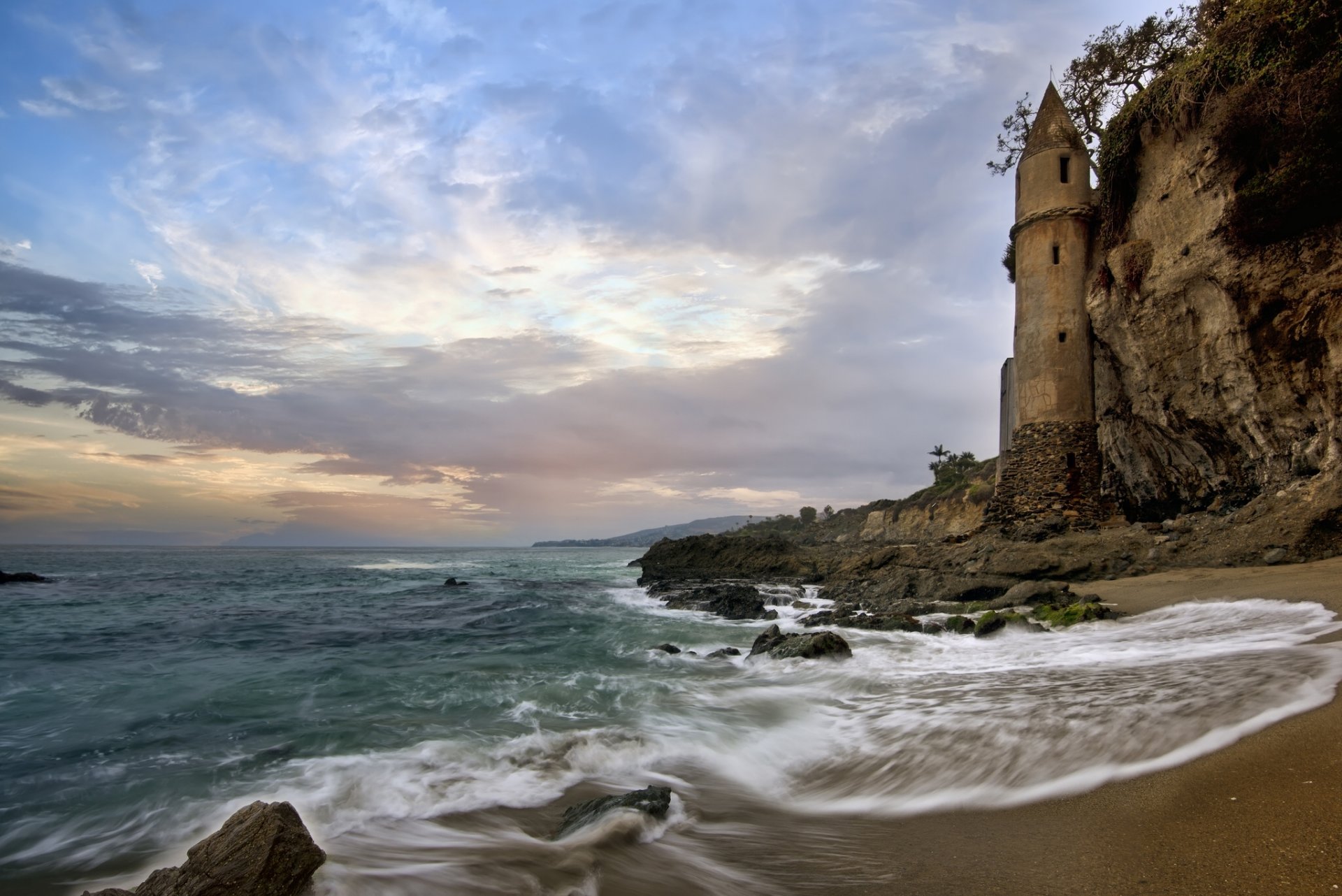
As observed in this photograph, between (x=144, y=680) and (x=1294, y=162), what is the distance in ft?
66.3

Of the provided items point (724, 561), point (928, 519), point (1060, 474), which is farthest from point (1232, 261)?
point (928, 519)

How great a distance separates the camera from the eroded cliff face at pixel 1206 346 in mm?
11383

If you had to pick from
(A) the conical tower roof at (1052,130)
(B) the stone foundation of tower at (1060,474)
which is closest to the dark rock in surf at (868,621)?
(B) the stone foundation of tower at (1060,474)

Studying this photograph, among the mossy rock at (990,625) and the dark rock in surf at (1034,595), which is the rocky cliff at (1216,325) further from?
the mossy rock at (990,625)

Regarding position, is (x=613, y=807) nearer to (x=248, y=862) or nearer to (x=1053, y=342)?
(x=248, y=862)

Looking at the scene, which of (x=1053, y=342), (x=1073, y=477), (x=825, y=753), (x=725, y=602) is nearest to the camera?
(x=825, y=753)

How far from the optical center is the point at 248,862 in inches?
131

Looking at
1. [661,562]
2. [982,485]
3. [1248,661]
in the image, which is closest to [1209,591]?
[1248,661]

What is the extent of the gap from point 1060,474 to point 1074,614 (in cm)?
1017

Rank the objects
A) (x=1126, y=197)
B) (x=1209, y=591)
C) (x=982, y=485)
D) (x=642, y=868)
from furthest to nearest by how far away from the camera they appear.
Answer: (x=982, y=485)
(x=1126, y=197)
(x=1209, y=591)
(x=642, y=868)

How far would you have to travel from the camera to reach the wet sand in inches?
104

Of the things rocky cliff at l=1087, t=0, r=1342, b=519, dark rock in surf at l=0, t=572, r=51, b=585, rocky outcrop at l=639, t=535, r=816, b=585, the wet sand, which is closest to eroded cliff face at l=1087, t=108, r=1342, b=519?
rocky cliff at l=1087, t=0, r=1342, b=519

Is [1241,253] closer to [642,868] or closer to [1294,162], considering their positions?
[1294,162]

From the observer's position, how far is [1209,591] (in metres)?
9.61
